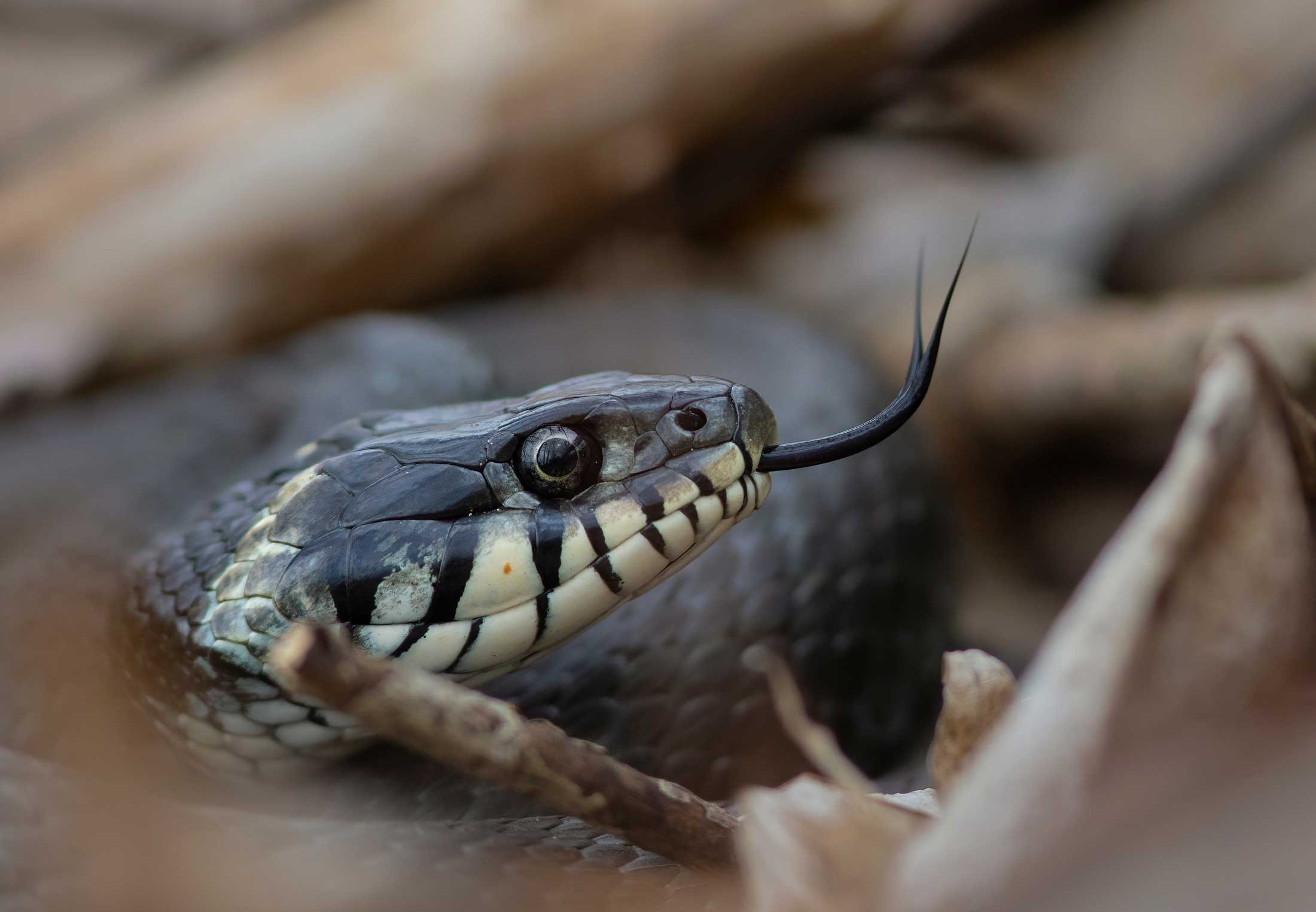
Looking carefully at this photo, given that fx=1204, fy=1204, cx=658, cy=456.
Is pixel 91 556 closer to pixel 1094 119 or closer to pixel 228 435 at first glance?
pixel 228 435

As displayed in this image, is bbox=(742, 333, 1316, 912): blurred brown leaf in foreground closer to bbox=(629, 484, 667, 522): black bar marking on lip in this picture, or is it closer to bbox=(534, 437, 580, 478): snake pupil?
bbox=(629, 484, 667, 522): black bar marking on lip

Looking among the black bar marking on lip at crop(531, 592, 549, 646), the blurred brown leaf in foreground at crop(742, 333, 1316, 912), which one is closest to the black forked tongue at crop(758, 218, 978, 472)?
the black bar marking on lip at crop(531, 592, 549, 646)

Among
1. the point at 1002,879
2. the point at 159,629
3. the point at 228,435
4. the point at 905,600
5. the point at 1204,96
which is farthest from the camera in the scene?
the point at 1204,96

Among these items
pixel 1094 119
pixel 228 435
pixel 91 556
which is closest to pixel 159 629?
pixel 91 556

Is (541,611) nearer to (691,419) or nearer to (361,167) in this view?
(691,419)

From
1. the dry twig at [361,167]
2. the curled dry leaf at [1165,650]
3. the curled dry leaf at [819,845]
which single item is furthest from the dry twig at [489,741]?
the dry twig at [361,167]

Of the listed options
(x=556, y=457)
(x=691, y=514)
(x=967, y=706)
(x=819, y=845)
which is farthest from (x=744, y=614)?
(x=819, y=845)

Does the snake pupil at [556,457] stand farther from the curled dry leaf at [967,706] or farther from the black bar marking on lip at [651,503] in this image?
the curled dry leaf at [967,706]
